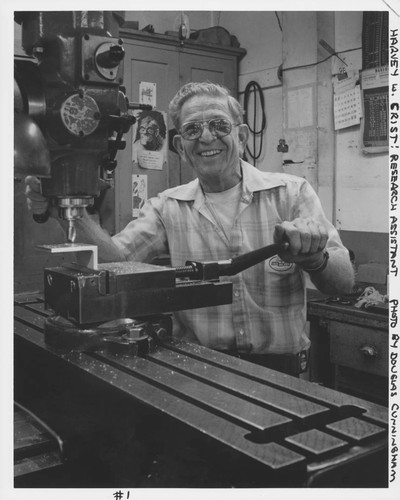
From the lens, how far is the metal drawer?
231cm

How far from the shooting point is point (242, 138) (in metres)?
1.87

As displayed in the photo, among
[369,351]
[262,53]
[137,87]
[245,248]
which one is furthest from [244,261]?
[262,53]

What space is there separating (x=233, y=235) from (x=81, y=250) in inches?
28.1

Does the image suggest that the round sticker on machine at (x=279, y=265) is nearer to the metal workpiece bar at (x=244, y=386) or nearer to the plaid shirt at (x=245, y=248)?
the plaid shirt at (x=245, y=248)

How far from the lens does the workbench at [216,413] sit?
748 mm

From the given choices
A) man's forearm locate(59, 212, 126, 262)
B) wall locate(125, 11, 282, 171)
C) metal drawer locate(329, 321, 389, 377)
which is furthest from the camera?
wall locate(125, 11, 282, 171)

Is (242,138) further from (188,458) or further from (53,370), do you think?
(188,458)

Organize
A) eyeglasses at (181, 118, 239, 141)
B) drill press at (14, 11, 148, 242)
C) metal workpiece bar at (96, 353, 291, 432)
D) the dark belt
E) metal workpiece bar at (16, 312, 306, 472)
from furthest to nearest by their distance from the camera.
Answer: eyeglasses at (181, 118, 239, 141) < the dark belt < drill press at (14, 11, 148, 242) < metal workpiece bar at (96, 353, 291, 432) < metal workpiece bar at (16, 312, 306, 472)

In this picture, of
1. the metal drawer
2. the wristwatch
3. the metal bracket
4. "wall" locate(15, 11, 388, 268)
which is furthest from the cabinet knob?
the metal bracket

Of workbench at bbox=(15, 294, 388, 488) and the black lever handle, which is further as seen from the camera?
the black lever handle

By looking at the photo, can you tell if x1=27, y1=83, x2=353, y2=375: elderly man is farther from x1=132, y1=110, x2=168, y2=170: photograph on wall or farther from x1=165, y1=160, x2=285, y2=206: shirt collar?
x1=132, y1=110, x2=168, y2=170: photograph on wall

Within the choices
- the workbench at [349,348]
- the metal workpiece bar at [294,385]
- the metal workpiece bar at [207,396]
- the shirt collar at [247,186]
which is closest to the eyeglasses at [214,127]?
the shirt collar at [247,186]

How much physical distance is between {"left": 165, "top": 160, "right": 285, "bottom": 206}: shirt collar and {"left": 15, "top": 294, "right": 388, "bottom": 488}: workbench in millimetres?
692

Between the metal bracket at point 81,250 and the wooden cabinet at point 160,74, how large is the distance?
1947mm
